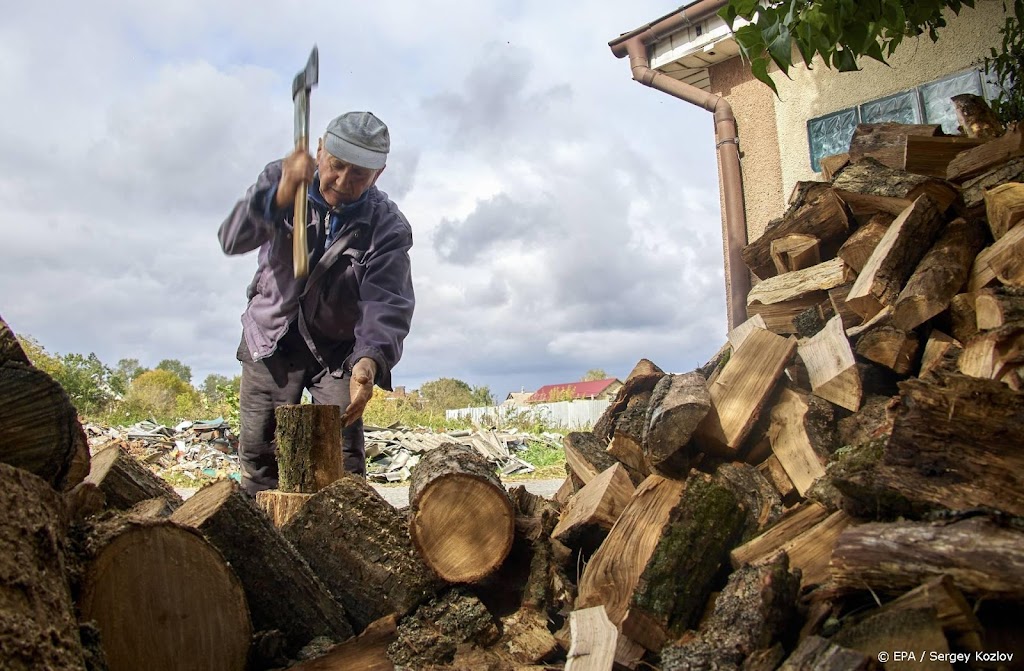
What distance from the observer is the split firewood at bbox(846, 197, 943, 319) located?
2771 millimetres

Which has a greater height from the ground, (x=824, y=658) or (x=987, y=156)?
(x=987, y=156)

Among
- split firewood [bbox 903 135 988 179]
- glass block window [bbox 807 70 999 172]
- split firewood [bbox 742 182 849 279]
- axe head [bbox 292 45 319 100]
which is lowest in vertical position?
split firewood [bbox 742 182 849 279]

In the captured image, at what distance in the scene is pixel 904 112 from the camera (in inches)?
258

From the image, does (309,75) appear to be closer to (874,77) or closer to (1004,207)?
(1004,207)

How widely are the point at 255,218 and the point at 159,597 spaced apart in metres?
2.14

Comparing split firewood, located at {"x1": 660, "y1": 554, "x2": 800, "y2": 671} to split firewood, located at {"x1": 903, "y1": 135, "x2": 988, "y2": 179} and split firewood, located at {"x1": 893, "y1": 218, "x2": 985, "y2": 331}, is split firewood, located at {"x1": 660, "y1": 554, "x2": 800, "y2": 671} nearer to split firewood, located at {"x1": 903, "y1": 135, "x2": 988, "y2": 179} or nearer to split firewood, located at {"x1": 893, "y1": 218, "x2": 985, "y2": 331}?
split firewood, located at {"x1": 893, "y1": 218, "x2": 985, "y2": 331}

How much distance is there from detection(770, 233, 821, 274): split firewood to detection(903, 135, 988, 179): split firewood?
54 centimetres

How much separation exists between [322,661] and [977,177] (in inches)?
118

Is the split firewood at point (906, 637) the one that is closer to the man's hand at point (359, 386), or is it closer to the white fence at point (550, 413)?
the man's hand at point (359, 386)

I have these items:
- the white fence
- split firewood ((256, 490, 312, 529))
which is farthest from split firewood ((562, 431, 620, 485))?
the white fence

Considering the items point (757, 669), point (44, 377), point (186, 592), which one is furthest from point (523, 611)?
point (44, 377)

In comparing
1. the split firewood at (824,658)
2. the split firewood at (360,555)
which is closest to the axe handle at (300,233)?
the split firewood at (360,555)

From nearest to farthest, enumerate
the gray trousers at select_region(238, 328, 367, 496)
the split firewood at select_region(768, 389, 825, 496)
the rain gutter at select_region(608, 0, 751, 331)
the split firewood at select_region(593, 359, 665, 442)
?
the split firewood at select_region(768, 389, 825, 496) < the split firewood at select_region(593, 359, 665, 442) < the gray trousers at select_region(238, 328, 367, 496) < the rain gutter at select_region(608, 0, 751, 331)

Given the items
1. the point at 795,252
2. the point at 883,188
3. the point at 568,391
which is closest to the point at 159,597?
the point at 795,252
